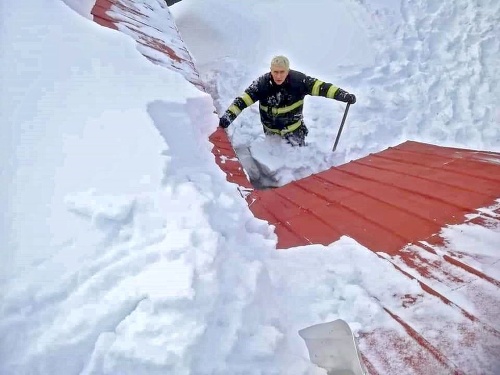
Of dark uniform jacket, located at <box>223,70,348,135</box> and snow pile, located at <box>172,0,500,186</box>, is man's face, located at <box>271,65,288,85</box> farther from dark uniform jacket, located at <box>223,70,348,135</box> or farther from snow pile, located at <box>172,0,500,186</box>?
snow pile, located at <box>172,0,500,186</box>

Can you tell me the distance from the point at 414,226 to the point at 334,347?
1.03 metres

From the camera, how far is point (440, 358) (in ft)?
3.91

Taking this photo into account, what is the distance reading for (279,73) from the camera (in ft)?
13.1

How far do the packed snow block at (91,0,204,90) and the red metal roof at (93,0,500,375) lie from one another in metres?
0.05

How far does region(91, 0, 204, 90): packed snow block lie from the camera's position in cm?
354

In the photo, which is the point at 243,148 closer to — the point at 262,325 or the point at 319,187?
the point at 319,187

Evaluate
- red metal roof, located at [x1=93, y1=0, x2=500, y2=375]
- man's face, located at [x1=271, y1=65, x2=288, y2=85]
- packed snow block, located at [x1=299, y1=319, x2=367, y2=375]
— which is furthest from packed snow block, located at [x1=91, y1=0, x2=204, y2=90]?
packed snow block, located at [x1=299, y1=319, x2=367, y2=375]

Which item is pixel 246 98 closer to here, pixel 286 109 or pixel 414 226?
pixel 286 109

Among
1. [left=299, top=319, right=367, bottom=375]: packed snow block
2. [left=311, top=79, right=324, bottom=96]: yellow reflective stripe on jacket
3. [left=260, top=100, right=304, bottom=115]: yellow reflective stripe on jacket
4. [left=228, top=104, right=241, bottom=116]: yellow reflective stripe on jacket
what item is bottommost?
[left=299, top=319, right=367, bottom=375]: packed snow block

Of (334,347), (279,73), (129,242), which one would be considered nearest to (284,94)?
(279,73)

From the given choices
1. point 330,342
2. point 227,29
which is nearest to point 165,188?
point 330,342

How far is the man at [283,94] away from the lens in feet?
13.3

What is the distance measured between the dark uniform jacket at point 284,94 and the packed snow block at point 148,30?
24.9 inches

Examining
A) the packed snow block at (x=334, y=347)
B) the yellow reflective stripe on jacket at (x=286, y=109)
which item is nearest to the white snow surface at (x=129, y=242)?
the packed snow block at (x=334, y=347)
